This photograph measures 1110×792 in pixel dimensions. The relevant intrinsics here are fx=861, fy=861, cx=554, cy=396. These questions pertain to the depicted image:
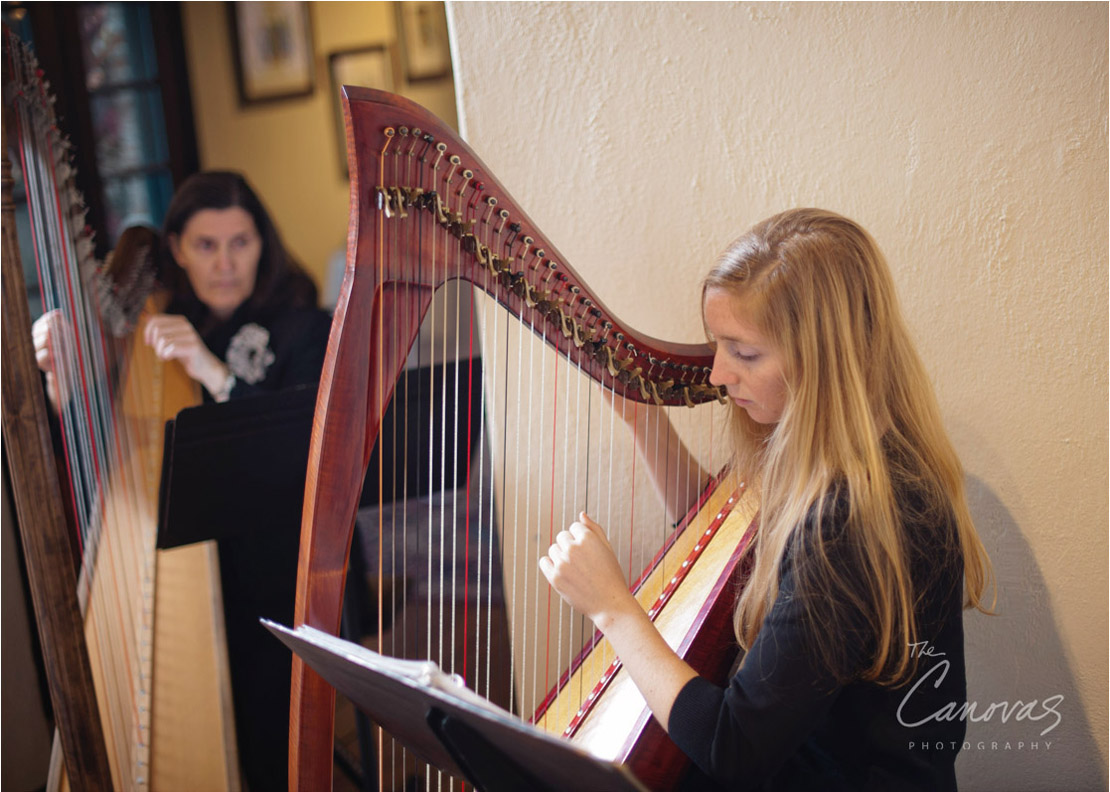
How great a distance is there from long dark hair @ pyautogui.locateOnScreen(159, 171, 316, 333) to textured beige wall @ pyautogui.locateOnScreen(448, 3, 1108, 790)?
729mm

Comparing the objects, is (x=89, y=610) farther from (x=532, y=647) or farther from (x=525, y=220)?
(x=525, y=220)

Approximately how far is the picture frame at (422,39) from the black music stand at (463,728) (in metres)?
2.01

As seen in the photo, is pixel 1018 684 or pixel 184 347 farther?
pixel 184 347

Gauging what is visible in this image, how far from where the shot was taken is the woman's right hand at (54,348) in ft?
5.01

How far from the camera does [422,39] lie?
2516 millimetres

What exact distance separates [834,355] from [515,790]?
63 centimetres

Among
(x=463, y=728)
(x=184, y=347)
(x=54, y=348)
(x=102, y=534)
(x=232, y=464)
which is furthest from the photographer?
(x=184, y=347)

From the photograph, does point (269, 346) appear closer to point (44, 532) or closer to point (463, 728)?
point (44, 532)

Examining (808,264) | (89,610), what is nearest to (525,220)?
(808,264)

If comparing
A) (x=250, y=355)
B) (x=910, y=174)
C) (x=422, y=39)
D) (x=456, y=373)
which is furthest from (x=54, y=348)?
(x=910, y=174)

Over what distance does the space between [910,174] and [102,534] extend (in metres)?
1.67

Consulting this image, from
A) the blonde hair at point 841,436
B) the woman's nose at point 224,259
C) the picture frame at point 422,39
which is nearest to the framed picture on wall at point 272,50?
the picture frame at point 422,39

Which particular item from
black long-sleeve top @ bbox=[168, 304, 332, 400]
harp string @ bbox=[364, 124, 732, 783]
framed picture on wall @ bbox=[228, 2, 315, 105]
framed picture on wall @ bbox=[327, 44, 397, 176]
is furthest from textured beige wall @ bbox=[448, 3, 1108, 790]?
framed picture on wall @ bbox=[228, 2, 315, 105]

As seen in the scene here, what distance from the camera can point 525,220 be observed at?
102 cm
